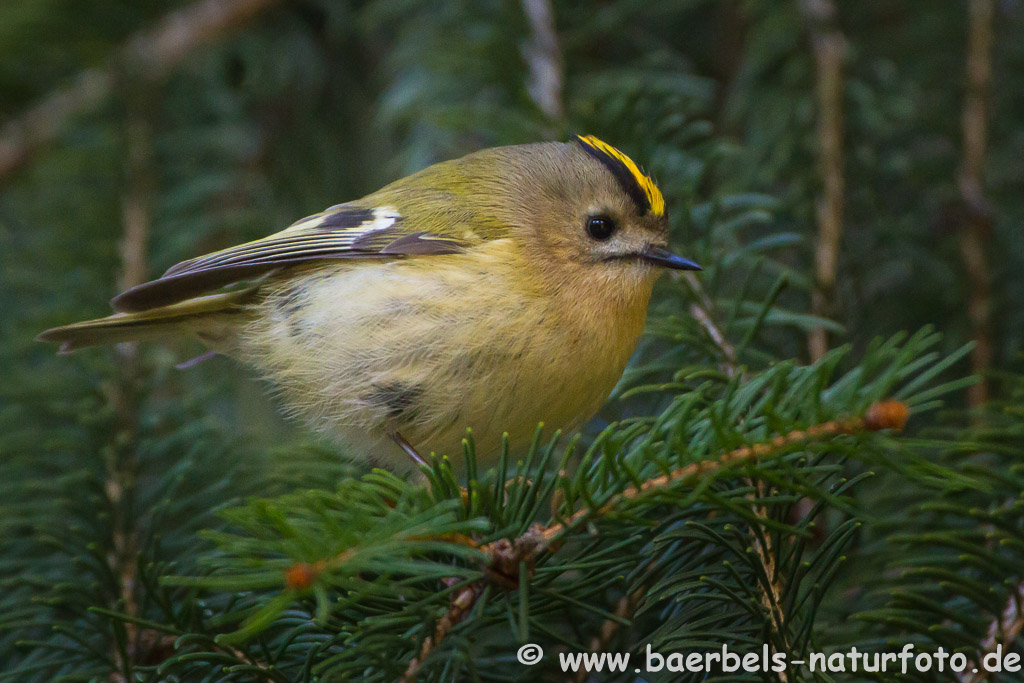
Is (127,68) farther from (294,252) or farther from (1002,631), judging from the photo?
(1002,631)

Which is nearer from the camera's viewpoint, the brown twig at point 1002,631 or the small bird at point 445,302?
the brown twig at point 1002,631

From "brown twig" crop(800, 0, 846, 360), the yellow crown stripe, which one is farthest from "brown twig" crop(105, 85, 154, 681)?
"brown twig" crop(800, 0, 846, 360)

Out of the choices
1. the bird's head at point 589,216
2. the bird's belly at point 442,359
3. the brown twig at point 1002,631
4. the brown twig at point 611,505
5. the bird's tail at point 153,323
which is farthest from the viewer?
the bird's tail at point 153,323

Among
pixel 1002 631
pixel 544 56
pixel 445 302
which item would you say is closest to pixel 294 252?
pixel 445 302

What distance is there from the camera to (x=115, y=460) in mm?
1475

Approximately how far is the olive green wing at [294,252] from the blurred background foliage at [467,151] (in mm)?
215

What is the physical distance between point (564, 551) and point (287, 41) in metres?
1.65

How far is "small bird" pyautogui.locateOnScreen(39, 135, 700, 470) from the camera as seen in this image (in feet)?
4.42

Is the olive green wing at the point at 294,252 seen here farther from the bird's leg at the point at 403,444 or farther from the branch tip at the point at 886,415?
the branch tip at the point at 886,415

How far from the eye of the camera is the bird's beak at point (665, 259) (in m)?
1.41

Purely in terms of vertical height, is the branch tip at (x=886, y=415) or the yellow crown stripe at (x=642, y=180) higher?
the yellow crown stripe at (x=642, y=180)

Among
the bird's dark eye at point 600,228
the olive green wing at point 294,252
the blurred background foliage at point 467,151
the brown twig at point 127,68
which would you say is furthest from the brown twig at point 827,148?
the brown twig at point 127,68

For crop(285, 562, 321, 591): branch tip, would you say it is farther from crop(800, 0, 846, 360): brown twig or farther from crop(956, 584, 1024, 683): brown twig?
crop(800, 0, 846, 360): brown twig

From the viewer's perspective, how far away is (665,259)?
1448mm
